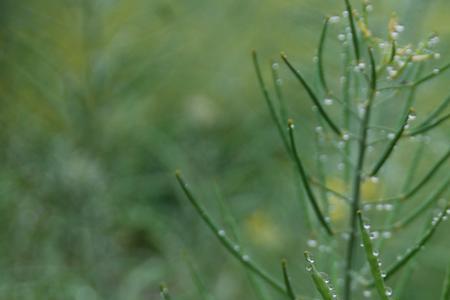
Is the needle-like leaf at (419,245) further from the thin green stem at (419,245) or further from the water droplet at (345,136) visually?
the water droplet at (345,136)

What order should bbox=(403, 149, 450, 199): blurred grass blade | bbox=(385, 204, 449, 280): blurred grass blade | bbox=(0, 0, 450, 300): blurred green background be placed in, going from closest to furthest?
1. bbox=(385, 204, 449, 280): blurred grass blade
2. bbox=(403, 149, 450, 199): blurred grass blade
3. bbox=(0, 0, 450, 300): blurred green background

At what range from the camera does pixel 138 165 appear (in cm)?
289

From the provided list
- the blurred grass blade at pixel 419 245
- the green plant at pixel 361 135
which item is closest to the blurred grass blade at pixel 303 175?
the green plant at pixel 361 135

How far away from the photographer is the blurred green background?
2.16 meters

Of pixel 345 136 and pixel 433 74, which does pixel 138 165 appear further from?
pixel 433 74

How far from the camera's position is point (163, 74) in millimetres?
2607

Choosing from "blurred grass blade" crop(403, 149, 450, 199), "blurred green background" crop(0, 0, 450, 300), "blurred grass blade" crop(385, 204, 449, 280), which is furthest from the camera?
"blurred green background" crop(0, 0, 450, 300)

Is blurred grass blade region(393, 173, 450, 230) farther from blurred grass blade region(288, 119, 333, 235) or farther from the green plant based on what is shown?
blurred grass blade region(288, 119, 333, 235)

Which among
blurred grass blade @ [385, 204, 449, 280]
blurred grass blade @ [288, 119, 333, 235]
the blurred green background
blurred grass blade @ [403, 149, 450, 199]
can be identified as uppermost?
the blurred green background

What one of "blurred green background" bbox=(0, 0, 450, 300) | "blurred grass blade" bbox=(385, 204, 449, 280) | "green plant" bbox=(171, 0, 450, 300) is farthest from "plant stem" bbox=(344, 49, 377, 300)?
"blurred green background" bbox=(0, 0, 450, 300)

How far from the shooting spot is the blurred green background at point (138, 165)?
2156 millimetres

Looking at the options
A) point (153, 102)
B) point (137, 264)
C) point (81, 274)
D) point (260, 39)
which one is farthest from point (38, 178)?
point (260, 39)

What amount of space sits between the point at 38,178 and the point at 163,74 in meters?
0.56

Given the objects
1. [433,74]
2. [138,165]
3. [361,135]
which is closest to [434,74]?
[433,74]
